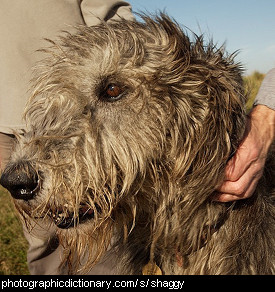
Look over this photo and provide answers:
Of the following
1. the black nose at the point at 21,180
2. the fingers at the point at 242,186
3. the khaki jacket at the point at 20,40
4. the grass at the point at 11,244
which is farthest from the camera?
the grass at the point at 11,244

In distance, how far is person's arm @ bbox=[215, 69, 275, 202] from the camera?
7.59 ft

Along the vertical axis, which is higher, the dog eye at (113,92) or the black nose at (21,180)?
the dog eye at (113,92)

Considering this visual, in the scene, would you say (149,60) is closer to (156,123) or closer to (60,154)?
(156,123)

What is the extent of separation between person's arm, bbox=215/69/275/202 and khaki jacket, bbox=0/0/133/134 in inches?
50.0

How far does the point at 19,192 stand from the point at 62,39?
1.04m

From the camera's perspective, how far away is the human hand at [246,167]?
2312 mm

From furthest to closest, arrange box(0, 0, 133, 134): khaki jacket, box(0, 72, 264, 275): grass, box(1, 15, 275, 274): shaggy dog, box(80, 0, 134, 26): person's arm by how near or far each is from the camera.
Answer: box(0, 72, 264, 275): grass < box(80, 0, 134, 26): person's arm < box(0, 0, 133, 134): khaki jacket < box(1, 15, 275, 274): shaggy dog

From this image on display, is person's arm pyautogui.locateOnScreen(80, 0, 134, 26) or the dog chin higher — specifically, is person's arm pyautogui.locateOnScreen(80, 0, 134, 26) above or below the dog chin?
above

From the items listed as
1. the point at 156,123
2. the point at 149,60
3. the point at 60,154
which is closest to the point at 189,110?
the point at 156,123

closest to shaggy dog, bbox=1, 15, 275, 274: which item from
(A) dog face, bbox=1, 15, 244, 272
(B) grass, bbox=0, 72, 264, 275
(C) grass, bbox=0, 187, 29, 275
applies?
(A) dog face, bbox=1, 15, 244, 272

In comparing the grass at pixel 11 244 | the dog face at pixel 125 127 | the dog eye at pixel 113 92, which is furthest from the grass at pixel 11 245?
the dog eye at pixel 113 92

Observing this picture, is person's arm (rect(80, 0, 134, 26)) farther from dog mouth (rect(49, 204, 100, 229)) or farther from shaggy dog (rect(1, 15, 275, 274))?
dog mouth (rect(49, 204, 100, 229))

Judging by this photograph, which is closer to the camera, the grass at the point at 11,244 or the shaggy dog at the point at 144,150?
the shaggy dog at the point at 144,150

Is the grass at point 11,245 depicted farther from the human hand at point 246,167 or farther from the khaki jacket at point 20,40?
the human hand at point 246,167
